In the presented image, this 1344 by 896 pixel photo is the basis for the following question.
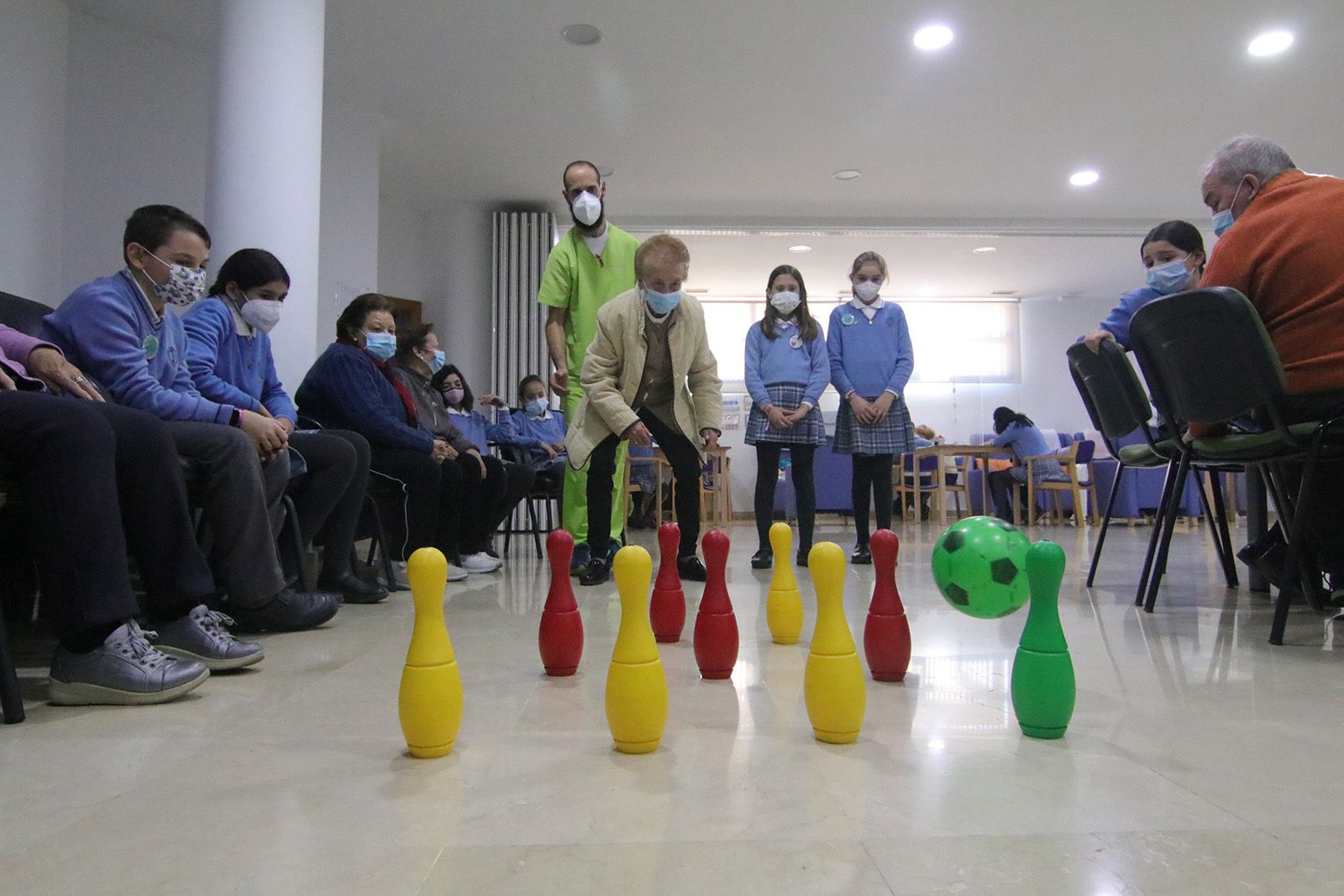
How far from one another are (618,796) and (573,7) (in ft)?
16.3

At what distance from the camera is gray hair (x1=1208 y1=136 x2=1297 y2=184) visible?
2.42 m

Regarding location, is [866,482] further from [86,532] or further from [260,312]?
[86,532]

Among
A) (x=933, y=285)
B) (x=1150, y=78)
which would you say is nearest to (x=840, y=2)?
(x=1150, y=78)

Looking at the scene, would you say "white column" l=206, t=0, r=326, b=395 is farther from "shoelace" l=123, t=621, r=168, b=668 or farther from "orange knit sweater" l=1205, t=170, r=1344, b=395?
"orange knit sweater" l=1205, t=170, r=1344, b=395

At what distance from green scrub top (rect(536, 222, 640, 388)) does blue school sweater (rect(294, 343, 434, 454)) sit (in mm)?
779

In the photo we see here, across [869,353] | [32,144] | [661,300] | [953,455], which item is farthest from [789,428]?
[953,455]

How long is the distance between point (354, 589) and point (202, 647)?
109 cm

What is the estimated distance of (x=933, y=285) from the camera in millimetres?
11773

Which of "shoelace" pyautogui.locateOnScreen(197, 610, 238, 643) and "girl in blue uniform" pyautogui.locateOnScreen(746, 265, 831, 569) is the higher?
"girl in blue uniform" pyautogui.locateOnScreen(746, 265, 831, 569)

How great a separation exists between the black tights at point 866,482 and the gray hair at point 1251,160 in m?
1.75

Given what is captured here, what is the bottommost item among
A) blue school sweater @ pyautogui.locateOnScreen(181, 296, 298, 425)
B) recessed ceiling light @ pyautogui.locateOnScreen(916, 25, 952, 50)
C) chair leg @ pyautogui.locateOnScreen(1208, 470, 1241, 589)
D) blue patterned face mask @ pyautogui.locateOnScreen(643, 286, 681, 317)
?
chair leg @ pyautogui.locateOnScreen(1208, 470, 1241, 589)

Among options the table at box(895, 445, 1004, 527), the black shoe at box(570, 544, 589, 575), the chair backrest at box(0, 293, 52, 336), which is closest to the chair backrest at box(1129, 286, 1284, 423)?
the black shoe at box(570, 544, 589, 575)

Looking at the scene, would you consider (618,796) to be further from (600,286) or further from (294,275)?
(294,275)

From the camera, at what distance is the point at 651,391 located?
3.19 metres
